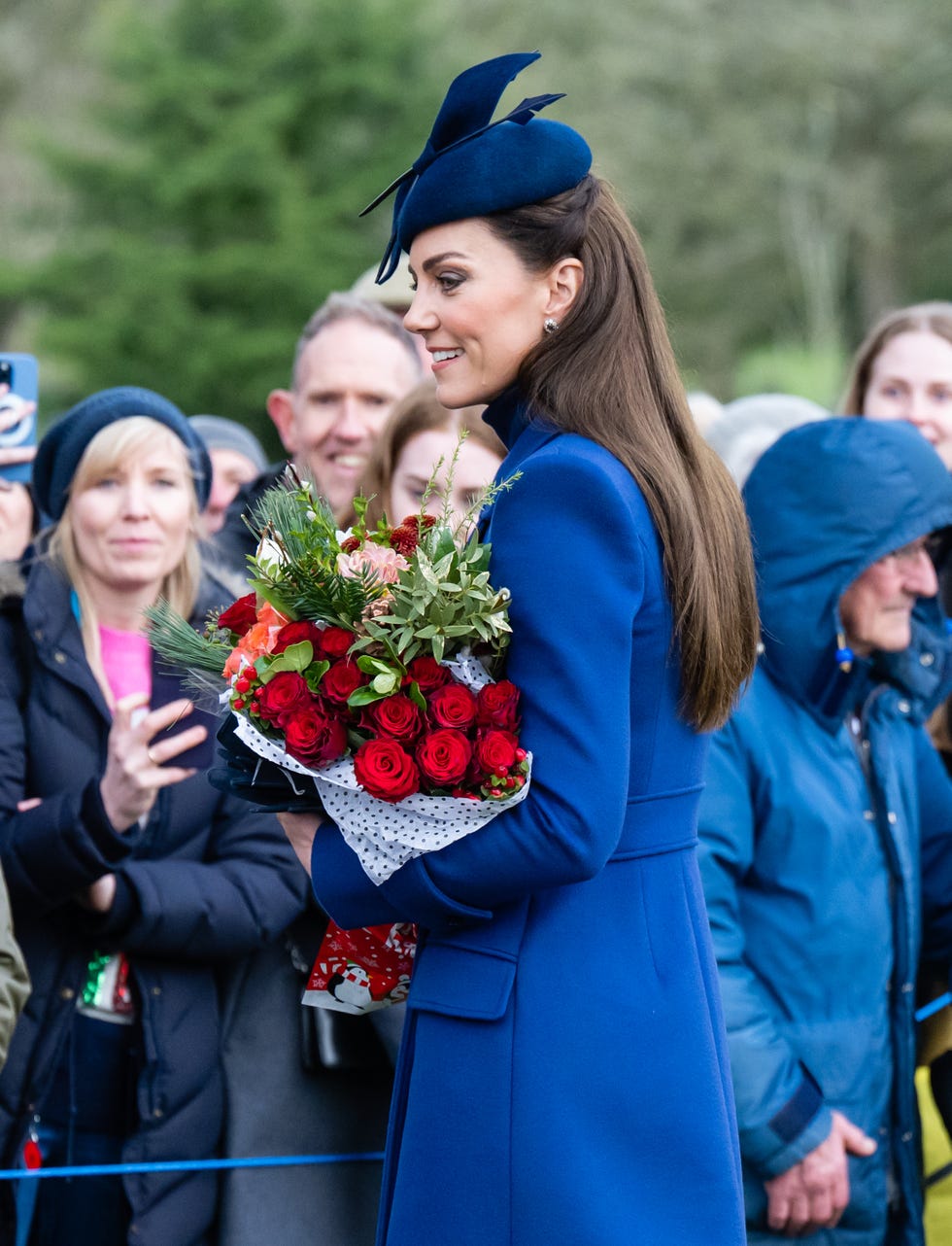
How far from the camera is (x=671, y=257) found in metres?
31.9

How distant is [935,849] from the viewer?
12.9 ft

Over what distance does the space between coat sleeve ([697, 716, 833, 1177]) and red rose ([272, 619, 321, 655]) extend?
4.14ft

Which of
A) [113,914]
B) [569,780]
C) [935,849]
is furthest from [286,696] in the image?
[935,849]

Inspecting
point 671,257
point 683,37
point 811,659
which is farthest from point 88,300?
point 811,659

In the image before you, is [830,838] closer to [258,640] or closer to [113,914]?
[113,914]

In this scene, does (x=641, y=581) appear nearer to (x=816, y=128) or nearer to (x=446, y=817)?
(x=446, y=817)

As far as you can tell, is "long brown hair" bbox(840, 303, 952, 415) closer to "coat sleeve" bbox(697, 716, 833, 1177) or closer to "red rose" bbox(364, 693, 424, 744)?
"coat sleeve" bbox(697, 716, 833, 1177)

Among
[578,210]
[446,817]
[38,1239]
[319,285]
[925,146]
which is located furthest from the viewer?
[925,146]

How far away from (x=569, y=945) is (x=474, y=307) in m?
0.92

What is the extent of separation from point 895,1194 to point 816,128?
102 ft

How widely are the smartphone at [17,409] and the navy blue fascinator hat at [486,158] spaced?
162cm

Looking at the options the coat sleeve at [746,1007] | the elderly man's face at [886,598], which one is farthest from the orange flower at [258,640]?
the elderly man's face at [886,598]

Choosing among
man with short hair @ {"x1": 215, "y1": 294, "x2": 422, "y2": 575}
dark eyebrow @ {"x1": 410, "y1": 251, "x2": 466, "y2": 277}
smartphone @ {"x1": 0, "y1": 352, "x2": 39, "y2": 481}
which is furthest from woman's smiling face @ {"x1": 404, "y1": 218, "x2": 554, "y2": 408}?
man with short hair @ {"x1": 215, "y1": 294, "x2": 422, "y2": 575}

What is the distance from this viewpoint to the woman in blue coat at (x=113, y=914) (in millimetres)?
3270
